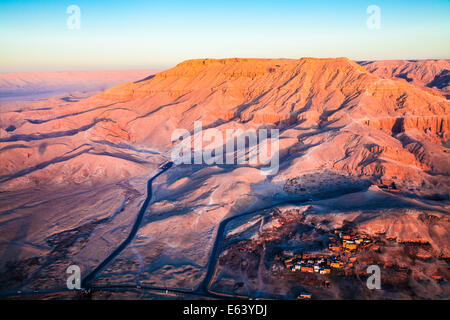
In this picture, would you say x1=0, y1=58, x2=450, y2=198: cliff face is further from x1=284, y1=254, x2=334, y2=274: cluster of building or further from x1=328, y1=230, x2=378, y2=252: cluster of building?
x1=284, y1=254, x2=334, y2=274: cluster of building

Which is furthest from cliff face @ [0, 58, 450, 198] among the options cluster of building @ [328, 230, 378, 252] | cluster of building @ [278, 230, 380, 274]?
cluster of building @ [278, 230, 380, 274]

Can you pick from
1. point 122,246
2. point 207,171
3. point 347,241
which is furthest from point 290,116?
point 122,246

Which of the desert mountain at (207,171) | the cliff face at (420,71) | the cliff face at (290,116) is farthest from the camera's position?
the cliff face at (420,71)

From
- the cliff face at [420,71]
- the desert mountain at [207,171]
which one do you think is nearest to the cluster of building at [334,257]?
the desert mountain at [207,171]

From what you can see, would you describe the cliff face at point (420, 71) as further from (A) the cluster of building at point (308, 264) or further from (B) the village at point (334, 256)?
(A) the cluster of building at point (308, 264)

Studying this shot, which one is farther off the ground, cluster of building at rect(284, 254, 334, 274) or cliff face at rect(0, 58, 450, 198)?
cliff face at rect(0, 58, 450, 198)

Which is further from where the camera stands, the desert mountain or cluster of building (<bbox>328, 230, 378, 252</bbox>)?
the desert mountain

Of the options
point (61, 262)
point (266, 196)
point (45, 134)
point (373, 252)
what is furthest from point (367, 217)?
point (45, 134)

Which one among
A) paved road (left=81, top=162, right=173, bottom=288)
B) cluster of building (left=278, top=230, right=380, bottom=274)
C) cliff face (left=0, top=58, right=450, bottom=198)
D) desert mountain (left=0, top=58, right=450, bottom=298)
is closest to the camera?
cluster of building (left=278, top=230, right=380, bottom=274)

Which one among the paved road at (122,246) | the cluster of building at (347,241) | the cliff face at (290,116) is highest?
the cliff face at (290,116)

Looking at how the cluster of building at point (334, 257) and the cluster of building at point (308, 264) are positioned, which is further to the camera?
the cluster of building at point (334, 257)

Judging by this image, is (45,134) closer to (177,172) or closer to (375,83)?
(177,172)

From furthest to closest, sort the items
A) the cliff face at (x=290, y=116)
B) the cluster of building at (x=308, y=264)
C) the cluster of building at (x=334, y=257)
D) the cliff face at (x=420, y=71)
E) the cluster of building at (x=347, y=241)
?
the cliff face at (x=420, y=71), the cliff face at (x=290, y=116), the cluster of building at (x=347, y=241), the cluster of building at (x=334, y=257), the cluster of building at (x=308, y=264)
